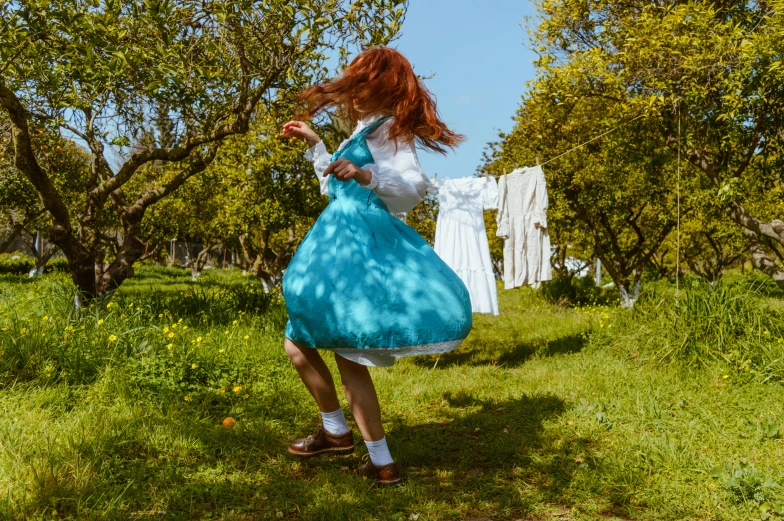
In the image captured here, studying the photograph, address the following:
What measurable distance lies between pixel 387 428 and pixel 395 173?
5.94ft

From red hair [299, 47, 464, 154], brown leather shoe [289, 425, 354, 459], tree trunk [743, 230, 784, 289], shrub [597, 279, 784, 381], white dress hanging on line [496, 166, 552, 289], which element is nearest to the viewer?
red hair [299, 47, 464, 154]

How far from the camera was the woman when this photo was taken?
2.68 metres

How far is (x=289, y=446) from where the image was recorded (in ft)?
10.7

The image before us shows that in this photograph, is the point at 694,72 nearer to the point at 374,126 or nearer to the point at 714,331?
the point at 714,331

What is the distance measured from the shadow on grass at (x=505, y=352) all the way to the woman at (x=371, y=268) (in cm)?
286

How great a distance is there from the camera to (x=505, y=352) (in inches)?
260

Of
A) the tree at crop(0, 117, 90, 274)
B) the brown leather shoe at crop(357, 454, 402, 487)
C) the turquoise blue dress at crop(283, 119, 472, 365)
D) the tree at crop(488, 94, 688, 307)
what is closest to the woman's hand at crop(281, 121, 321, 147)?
the turquoise blue dress at crop(283, 119, 472, 365)

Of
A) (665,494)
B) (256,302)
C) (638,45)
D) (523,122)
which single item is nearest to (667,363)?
(665,494)

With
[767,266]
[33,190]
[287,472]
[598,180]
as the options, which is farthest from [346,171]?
[33,190]

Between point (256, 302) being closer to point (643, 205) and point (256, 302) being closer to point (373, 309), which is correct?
point (373, 309)

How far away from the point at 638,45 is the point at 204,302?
488cm

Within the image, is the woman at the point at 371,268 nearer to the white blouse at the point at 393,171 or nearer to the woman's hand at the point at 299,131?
the white blouse at the point at 393,171

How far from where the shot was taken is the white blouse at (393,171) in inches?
110

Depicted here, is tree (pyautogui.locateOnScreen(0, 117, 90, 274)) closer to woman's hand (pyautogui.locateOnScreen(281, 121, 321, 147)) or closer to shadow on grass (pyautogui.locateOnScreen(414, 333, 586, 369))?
shadow on grass (pyautogui.locateOnScreen(414, 333, 586, 369))
